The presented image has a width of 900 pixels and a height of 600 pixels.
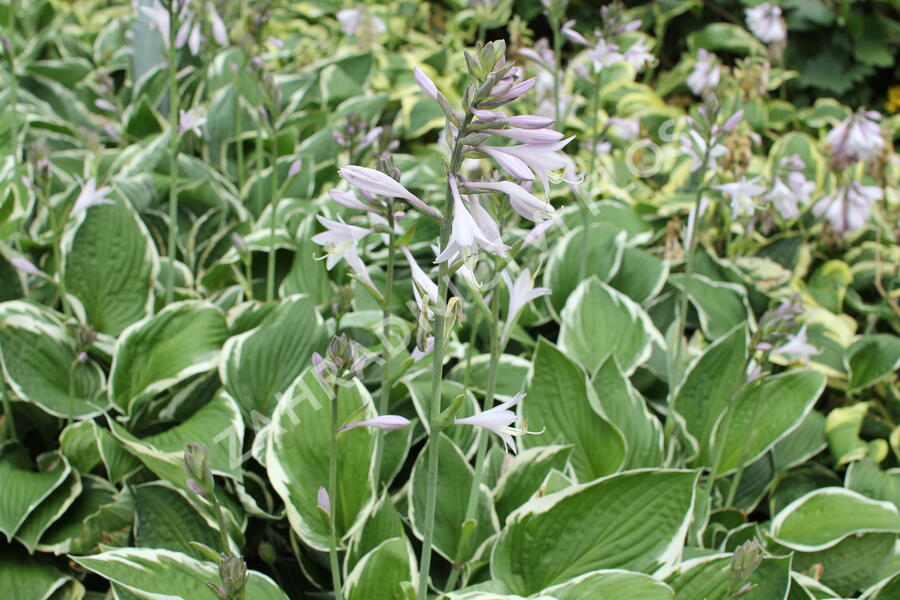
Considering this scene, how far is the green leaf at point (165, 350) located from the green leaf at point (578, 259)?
4.04 ft

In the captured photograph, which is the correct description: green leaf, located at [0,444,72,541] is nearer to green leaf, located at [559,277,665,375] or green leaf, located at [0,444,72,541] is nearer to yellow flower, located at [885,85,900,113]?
green leaf, located at [559,277,665,375]

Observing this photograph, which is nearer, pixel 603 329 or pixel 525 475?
pixel 525 475

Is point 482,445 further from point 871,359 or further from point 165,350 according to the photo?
point 871,359

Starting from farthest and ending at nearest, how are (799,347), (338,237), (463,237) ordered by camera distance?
(799,347) → (338,237) → (463,237)

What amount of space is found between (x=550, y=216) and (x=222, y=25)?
7.46ft

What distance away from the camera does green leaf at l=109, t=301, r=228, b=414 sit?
221 cm

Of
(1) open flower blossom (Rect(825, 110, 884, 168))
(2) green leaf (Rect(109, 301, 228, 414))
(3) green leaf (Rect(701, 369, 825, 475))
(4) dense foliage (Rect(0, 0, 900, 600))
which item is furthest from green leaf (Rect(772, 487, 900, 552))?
(1) open flower blossom (Rect(825, 110, 884, 168))

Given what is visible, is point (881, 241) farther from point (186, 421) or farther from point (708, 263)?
point (186, 421)

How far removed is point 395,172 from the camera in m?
1.54

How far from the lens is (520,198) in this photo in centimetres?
118

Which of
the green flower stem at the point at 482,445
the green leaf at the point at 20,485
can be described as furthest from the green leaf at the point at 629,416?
the green leaf at the point at 20,485

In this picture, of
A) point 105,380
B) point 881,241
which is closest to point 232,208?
point 105,380

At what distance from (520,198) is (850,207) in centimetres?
262

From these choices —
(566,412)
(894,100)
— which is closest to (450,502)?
(566,412)
